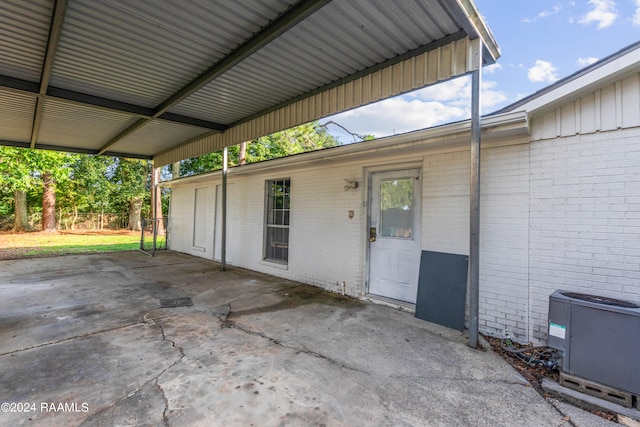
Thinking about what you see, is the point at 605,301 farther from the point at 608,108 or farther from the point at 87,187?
the point at 87,187

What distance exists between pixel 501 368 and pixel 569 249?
143 centimetres

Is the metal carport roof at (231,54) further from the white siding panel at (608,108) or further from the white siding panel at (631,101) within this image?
the white siding panel at (631,101)

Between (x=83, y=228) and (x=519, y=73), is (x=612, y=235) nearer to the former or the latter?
(x=519, y=73)

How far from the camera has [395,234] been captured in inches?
184

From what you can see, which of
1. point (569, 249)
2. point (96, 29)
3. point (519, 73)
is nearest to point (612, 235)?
point (569, 249)

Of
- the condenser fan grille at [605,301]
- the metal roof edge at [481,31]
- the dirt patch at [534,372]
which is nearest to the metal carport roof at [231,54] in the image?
the metal roof edge at [481,31]

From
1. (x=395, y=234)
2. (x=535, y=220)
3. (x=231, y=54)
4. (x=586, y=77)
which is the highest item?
(x=231, y=54)

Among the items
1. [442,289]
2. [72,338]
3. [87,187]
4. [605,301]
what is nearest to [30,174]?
[87,187]

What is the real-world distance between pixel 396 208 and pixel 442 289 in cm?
142

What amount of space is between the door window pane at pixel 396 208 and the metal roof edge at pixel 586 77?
1.69 m

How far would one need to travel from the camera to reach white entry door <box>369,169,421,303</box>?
4.41 metres

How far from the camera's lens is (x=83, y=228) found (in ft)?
61.4

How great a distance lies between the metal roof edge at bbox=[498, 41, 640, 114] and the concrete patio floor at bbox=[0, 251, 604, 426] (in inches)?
105

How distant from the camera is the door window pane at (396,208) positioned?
4.50 metres
